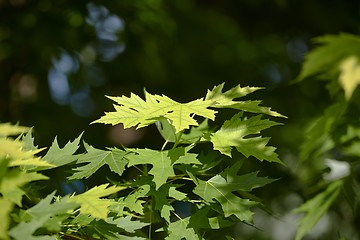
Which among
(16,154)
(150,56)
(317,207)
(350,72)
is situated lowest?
(150,56)

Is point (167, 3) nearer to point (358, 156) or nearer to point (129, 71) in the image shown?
Result: point (129, 71)

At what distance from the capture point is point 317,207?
1299mm

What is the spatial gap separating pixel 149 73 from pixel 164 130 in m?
2.24

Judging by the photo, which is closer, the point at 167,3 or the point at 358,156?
the point at 358,156

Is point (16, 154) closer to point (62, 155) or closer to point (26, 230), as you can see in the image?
point (26, 230)

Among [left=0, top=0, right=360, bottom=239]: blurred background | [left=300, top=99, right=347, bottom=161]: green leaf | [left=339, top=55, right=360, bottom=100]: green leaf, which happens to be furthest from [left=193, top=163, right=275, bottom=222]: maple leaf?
[left=0, top=0, right=360, bottom=239]: blurred background

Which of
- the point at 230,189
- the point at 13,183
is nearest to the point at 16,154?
the point at 13,183

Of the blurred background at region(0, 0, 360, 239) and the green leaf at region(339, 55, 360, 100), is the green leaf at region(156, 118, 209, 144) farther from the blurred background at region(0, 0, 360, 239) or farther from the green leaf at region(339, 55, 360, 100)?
the blurred background at region(0, 0, 360, 239)

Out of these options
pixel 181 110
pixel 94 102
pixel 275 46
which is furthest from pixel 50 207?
pixel 275 46

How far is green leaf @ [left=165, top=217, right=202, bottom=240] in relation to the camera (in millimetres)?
990

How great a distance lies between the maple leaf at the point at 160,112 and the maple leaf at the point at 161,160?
5 cm

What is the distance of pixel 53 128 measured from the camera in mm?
3105

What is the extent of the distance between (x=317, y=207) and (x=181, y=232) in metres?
0.41

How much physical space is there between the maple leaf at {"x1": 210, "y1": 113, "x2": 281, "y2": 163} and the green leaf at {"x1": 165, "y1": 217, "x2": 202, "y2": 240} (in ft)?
0.45
